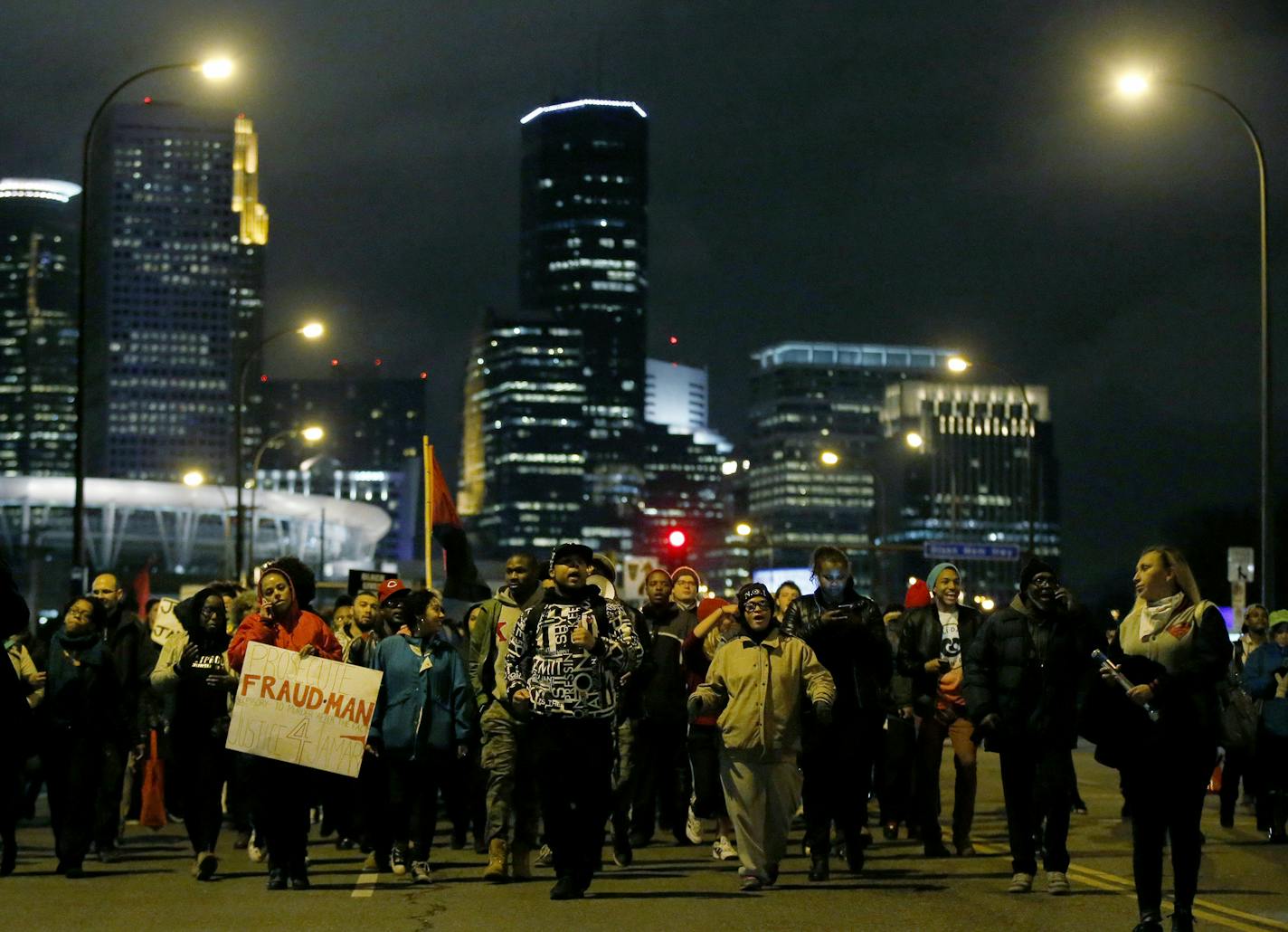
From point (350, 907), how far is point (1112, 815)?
1003 cm

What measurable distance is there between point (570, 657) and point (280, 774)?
7.28ft

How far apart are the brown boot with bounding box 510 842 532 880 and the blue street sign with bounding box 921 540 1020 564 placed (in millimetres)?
39560

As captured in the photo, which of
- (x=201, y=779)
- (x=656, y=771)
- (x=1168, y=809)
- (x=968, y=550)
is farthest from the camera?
(x=968, y=550)

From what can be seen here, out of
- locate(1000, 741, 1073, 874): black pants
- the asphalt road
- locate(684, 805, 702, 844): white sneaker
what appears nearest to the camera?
→ the asphalt road

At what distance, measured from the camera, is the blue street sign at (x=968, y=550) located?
52.2 m

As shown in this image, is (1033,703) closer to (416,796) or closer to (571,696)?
(571,696)

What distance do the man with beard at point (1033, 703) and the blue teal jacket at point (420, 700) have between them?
3.28 m

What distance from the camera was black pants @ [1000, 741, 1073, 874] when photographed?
11.8 meters

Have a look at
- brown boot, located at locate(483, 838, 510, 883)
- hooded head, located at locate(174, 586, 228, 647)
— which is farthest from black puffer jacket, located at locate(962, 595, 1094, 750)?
hooded head, located at locate(174, 586, 228, 647)

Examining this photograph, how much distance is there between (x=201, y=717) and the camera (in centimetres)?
1331

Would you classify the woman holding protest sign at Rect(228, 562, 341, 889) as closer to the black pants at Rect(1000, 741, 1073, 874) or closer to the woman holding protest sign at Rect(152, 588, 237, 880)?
the woman holding protest sign at Rect(152, 588, 237, 880)

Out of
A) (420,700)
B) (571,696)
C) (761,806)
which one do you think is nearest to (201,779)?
(420,700)

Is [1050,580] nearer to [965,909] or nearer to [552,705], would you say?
[965,909]

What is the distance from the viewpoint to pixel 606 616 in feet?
37.8
